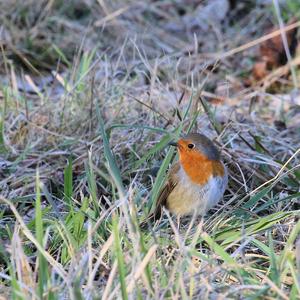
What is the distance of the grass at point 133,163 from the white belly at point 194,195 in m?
0.07

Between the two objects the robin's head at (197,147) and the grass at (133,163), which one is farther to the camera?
the robin's head at (197,147)

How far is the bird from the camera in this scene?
3742 mm

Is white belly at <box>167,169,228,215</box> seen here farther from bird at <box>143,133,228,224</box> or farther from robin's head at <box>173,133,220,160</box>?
robin's head at <box>173,133,220,160</box>

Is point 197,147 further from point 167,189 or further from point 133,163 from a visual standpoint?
point 133,163

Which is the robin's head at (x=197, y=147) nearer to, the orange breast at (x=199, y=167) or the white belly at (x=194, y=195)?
the orange breast at (x=199, y=167)


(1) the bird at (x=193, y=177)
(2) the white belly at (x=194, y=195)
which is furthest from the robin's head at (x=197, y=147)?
(2) the white belly at (x=194, y=195)

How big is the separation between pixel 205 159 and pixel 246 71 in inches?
110

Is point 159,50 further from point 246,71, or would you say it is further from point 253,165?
point 253,165

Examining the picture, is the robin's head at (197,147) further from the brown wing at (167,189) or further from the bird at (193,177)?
the brown wing at (167,189)

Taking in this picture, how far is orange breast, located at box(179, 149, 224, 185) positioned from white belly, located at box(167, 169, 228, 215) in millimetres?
24

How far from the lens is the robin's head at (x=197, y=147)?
3783 millimetres

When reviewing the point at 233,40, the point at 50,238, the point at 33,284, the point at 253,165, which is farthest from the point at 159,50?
the point at 33,284

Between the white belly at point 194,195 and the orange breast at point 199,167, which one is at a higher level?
the orange breast at point 199,167

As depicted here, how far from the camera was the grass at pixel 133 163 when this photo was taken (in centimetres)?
271
